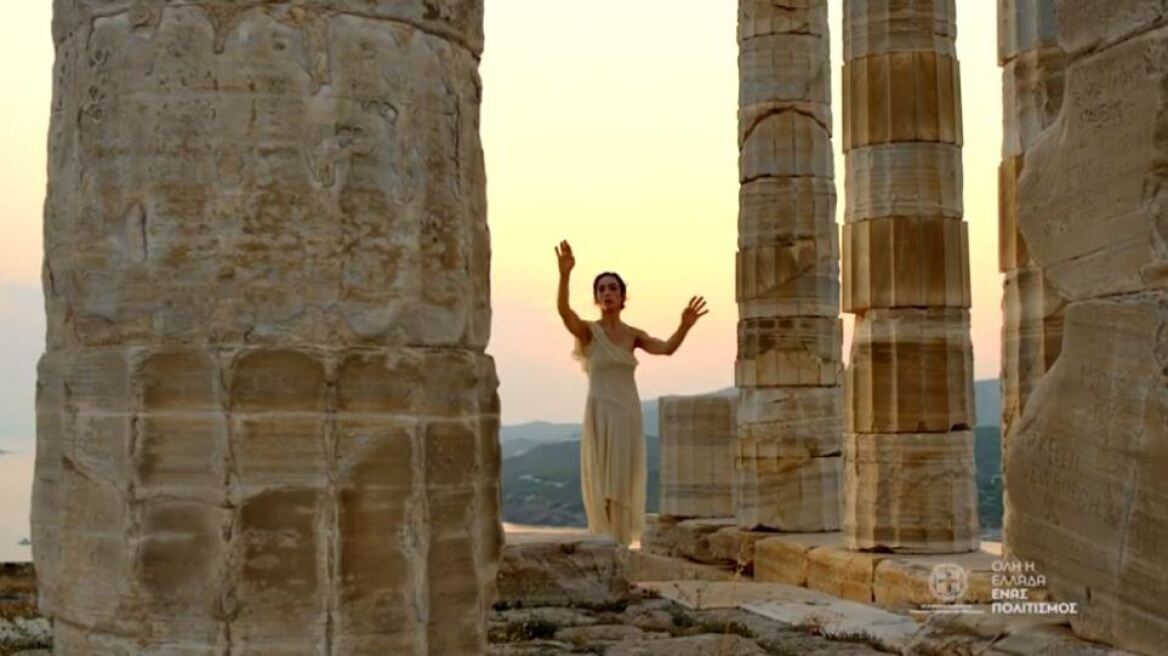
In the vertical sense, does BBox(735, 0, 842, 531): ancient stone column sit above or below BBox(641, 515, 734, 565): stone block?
above

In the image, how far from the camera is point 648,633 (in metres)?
9.35

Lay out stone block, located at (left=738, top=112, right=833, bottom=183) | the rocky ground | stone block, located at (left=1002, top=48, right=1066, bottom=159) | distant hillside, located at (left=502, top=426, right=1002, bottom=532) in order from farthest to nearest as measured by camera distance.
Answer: distant hillside, located at (left=502, top=426, right=1002, bottom=532), stone block, located at (left=738, top=112, right=833, bottom=183), stone block, located at (left=1002, top=48, right=1066, bottom=159), the rocky ground

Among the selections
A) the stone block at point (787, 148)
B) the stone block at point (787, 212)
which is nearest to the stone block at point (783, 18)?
the stone block at point (787, 148)

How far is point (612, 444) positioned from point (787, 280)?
400 cm

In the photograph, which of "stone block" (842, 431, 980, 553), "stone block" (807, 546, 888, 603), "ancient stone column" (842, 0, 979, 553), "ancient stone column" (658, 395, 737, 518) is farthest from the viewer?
"ancient stone column" (658, 395, 737, 518)

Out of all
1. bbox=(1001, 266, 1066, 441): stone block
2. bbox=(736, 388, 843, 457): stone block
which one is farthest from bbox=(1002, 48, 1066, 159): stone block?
bbox=(736, 388, 843, 457): stone block

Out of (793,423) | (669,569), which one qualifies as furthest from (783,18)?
(669,569)

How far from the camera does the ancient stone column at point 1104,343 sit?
442 centimetres

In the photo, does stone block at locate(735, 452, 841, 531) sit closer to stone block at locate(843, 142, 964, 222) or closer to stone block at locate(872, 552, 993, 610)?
stone block at locate(872, 552, 993, 610)

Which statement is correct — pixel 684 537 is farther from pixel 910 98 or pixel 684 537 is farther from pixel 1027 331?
pixel 1027 331

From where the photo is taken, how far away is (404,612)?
439 cm

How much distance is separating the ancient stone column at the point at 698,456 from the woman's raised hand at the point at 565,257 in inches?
311

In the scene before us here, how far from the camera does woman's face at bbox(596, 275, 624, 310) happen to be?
13133 mm

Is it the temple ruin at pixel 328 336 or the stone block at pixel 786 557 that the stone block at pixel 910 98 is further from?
the temple ruin at pixel 328 336
